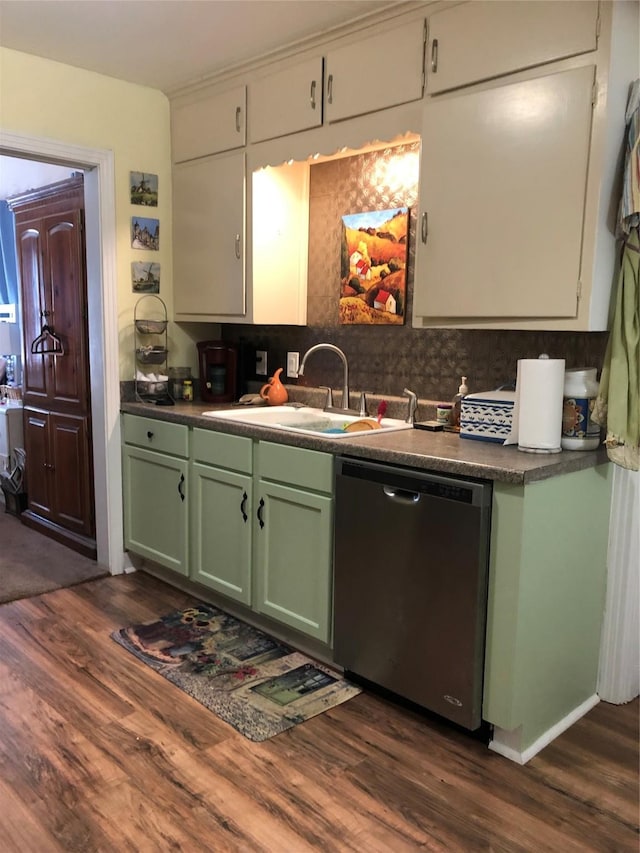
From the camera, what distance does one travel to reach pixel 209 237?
3.30 m

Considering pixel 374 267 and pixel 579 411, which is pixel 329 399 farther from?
pixel 579 411

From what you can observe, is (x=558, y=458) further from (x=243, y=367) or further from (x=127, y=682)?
(x=243, y=367)

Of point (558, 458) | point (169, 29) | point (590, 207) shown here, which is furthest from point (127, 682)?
point (169, 29)

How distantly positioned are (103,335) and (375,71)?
1732 millimetres

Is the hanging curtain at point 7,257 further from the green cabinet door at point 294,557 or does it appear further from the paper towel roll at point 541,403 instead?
the paper towel roll at point 541,403

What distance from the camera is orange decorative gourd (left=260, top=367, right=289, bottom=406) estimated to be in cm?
327

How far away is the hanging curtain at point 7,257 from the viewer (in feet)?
17.0

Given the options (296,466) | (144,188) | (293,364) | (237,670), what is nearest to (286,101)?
(144,188)

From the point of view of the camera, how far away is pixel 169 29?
2.65 m

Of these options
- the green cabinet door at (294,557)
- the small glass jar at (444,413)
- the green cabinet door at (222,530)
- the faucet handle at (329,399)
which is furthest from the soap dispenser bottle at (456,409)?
the green cabinet door at (222,530)

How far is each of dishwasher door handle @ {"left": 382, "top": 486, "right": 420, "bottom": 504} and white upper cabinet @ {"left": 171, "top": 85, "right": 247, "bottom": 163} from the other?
1.81m

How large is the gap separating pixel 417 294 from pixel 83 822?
1884 millimetres

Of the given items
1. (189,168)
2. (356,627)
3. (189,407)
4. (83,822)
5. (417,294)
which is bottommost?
(83,822)

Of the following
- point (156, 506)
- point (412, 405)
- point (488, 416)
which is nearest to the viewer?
point (488, 416)
